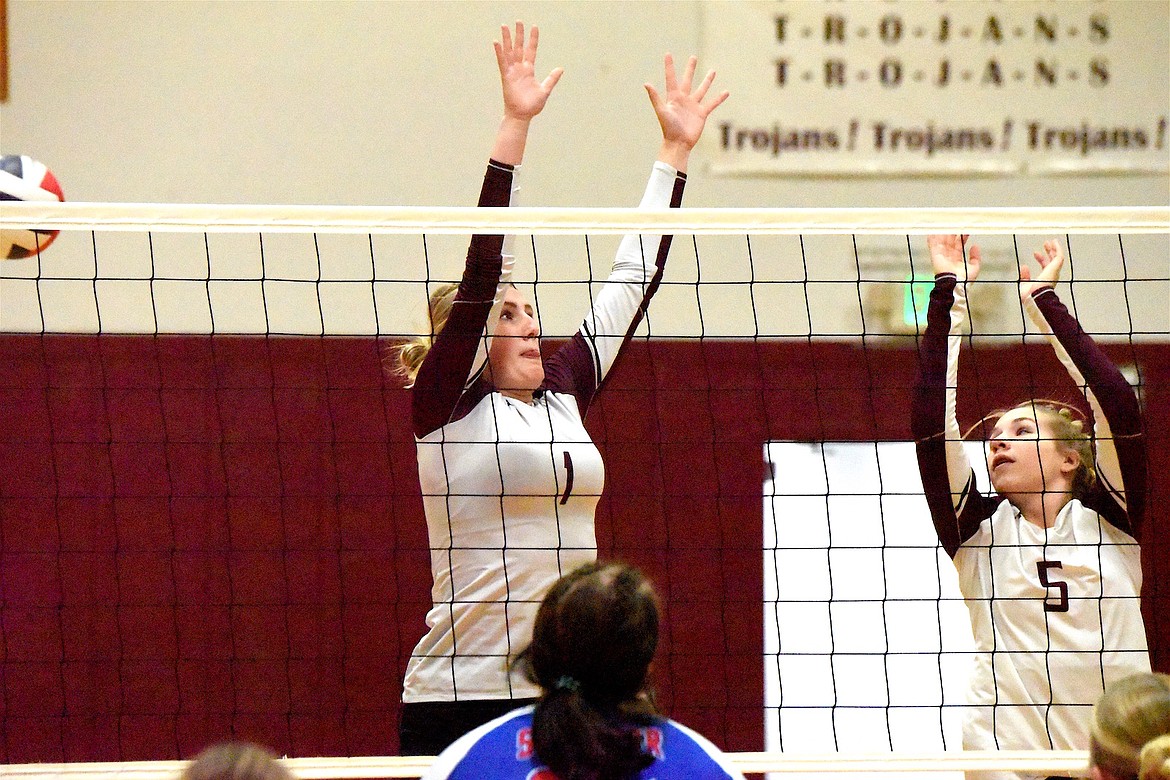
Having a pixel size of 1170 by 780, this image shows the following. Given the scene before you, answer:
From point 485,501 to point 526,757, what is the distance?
1033 millimetres

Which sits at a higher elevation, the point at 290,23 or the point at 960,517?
the point at 290,23

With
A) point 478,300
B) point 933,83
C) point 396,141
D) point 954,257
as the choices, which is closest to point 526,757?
point 478,300

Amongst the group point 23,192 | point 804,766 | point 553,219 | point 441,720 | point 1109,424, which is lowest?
point 804,766

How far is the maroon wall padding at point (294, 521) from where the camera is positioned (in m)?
4.78

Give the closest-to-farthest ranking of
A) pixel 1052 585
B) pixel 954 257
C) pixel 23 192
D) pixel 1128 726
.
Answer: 1. pixel 1128 726
2. pixel 1052 585
3. pixel 954 257
4. pixel 23 192

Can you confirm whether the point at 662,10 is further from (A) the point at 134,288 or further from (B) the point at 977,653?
(B) the point at 977,653

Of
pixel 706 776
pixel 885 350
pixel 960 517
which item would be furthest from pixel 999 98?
pixel 706 776

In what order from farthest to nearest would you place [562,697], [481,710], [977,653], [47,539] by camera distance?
1. [47,539]
2. [977,653]
3. [481,710]
4. [562,697]

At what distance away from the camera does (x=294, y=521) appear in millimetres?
4859

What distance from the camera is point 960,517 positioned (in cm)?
320

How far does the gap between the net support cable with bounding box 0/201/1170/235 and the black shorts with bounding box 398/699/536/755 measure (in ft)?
3.38

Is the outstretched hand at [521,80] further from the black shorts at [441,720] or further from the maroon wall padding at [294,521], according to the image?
the maroon wall padding at [294,521]

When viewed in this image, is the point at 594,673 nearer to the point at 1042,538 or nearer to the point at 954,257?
the point at 1042,538

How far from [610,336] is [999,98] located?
9.21 feet
